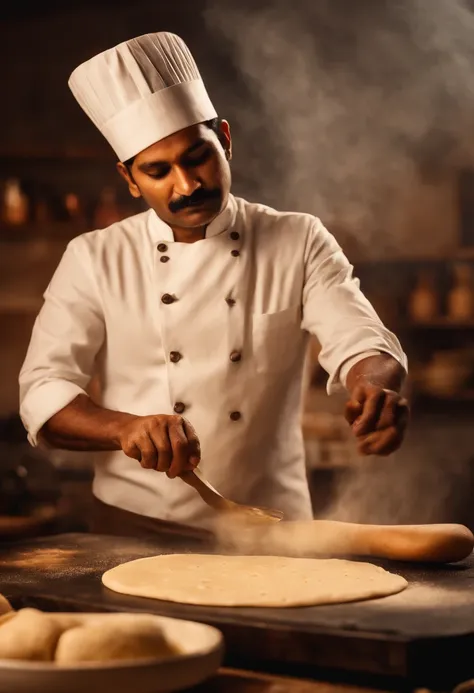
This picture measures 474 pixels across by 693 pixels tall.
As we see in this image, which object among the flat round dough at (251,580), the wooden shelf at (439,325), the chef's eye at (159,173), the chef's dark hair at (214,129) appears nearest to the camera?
the flat round dough at (251,580)

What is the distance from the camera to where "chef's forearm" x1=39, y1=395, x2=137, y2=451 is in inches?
80.0

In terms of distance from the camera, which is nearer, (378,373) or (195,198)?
(378,373)

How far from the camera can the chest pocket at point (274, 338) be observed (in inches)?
93.5

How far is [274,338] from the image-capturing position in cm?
238

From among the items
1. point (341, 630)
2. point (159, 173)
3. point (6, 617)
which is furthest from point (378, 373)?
point (6, 617)

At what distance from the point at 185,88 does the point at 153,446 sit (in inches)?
37.9

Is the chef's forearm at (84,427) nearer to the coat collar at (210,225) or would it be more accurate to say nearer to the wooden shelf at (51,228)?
the coat collar at (210,225)

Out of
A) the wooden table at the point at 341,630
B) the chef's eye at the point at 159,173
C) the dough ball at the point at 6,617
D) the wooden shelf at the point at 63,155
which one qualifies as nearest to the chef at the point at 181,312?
the chef's eye at the point at 159,173

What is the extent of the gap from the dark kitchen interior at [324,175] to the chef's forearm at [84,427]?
4.63 ft

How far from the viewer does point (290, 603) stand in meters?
1.40

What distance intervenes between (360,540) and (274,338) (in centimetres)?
72

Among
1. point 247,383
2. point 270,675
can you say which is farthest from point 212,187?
point 270,675

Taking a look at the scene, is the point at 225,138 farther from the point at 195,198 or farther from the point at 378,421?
the point at 378,421

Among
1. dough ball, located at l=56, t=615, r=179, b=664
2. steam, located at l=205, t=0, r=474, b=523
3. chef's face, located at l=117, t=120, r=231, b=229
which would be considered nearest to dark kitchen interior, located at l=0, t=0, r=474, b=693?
steam, located at l=205, t=0, r=474, b=523
